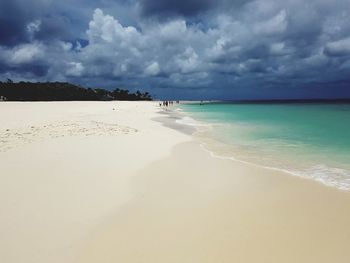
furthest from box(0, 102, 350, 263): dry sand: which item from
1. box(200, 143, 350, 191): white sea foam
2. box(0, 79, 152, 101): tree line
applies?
box(0, 79, 152, 101): tree line

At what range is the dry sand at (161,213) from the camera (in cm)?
410

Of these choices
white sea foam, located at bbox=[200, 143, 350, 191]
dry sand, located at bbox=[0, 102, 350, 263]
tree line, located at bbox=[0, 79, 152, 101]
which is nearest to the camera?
dry sand, located at bbox=[0, 102, 350, 263]

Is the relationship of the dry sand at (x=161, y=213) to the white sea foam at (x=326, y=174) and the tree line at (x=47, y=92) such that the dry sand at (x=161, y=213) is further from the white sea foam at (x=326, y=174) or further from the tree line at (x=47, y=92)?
the tree line at (x=47, y=92)

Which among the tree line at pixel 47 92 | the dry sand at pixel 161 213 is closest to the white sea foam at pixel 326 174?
the dry sand at pixel 161 213

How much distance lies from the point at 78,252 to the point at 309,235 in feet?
10.6

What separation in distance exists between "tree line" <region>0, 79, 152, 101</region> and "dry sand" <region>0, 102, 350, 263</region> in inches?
3833

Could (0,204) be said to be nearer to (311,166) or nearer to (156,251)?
(156,251)

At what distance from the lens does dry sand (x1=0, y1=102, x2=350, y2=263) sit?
410cm

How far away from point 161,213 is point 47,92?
10954cm

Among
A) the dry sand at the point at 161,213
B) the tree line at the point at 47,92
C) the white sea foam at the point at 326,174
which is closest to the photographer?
the dry sand at the point at 161,213

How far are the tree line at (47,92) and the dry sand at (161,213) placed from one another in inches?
3833

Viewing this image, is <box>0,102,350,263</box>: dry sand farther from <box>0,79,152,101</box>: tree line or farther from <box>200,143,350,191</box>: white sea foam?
<box>0,79,152,101</box>: tree line

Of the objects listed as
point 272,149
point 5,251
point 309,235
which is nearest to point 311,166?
point 272,149

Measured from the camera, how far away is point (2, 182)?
6723mm
